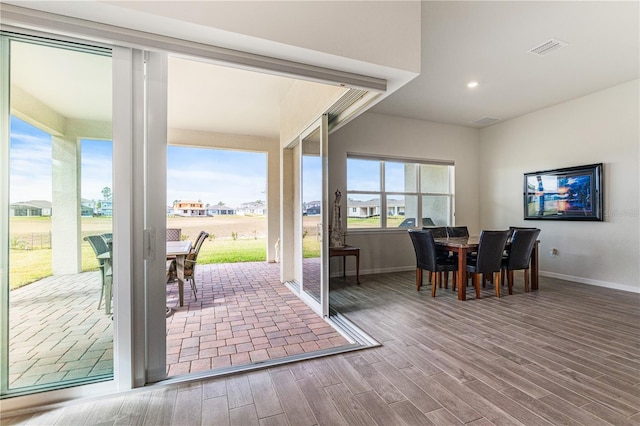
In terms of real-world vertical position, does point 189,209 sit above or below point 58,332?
above

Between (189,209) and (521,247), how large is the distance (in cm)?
753

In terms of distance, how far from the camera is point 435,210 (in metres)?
6.20

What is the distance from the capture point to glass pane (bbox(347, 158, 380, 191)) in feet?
17.7

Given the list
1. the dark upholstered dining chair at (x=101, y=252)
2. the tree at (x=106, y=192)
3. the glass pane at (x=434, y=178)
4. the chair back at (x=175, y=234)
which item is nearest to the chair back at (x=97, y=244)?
the dark upholstered dining chair at (x=101, y=252)

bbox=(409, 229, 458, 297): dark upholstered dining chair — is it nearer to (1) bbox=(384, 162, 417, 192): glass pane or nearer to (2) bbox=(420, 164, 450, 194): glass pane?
(1) bbox=(384, 162, 417, 192): glass pane

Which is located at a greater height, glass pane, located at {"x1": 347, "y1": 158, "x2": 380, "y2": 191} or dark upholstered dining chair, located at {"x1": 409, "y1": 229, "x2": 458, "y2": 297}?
glass pane, located at {"x1": 347, "y1": 158, "x2": 380, "y2": 191}

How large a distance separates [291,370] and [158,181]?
167cm

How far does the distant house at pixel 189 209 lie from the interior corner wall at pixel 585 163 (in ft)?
24.4

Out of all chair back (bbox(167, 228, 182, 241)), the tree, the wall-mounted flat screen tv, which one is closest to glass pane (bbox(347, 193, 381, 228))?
the wall-mounted flat screen tv

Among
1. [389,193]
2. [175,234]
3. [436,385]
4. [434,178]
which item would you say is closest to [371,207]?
[389,193]

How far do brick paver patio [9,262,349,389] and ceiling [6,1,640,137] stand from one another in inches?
48.2

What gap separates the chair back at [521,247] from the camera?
4.06 meters

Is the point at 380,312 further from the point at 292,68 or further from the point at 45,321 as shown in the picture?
the point at 45,321

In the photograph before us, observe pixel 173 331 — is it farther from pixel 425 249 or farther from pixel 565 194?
pixel 565 194
